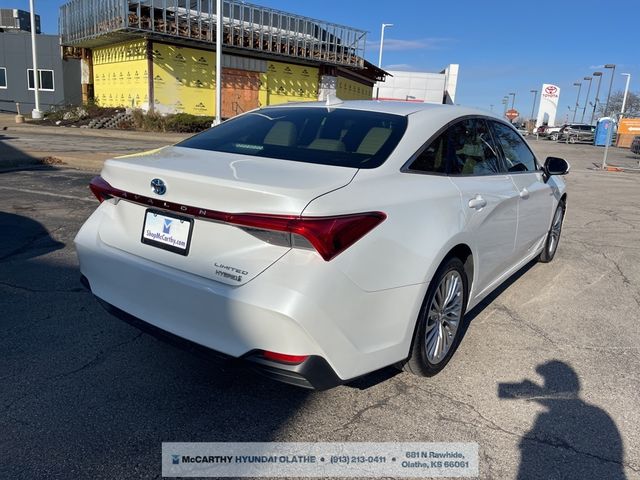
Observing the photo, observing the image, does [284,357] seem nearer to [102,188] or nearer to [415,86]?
[102,188]

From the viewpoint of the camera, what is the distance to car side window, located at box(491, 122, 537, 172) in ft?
13.9

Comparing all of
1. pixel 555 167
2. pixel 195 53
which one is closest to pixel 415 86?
pixel 195 53

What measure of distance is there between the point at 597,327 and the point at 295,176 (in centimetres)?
311

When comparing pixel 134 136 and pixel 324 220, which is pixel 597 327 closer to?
pixel 324 220

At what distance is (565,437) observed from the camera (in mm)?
2734

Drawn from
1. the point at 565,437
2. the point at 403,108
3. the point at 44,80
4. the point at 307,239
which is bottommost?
the point at 565,437

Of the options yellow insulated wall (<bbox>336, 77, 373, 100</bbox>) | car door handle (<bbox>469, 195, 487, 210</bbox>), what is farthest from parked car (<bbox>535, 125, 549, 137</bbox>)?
car door handle (<bbox>469, 195, 487, 210</bbox>)

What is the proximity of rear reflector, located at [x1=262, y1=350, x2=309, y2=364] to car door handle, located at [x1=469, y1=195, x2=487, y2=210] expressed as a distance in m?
1.57

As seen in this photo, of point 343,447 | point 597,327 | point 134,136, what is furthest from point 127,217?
point 134,136

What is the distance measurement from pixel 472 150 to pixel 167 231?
219 centimetres

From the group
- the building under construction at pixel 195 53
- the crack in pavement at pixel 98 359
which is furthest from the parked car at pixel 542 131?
the crack in pavement at pixel 98 359

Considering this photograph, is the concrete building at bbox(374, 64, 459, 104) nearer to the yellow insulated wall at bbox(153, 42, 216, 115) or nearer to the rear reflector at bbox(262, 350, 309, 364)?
the yellow insulated wall at bbox(153, 42, 216, 115)

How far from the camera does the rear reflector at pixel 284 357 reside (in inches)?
90.7

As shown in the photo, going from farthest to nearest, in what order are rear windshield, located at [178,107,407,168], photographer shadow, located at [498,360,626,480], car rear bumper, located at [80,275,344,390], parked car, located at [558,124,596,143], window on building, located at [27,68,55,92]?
parked car, located at [558,124,596,143] < window on building, located at [27,68,55,92] < rear windshield, located at [178,107,407,168] < photographer shadow, located at [498,360,626,480] < car rear bumper, located at [80,275,344,390]
